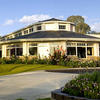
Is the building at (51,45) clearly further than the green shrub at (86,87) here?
Yes

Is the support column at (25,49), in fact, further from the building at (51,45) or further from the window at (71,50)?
the window at (71,50)

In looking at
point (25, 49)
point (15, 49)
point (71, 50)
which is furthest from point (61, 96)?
point (15, 49)

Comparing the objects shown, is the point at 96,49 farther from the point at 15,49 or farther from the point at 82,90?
the point at 82,90

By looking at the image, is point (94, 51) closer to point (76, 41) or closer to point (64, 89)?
point (76, 41)

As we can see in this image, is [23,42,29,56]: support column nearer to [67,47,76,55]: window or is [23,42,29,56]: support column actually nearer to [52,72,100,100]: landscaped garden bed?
[67,47,76,55]: window

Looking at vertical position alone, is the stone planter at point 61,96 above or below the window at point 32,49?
below

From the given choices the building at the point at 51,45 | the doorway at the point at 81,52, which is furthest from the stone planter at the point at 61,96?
the doorway at the point at 81,52

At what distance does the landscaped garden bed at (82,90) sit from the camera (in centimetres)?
534

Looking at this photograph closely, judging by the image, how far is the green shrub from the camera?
5.37 m

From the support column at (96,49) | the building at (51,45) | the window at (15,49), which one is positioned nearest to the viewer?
the building at (51,45)

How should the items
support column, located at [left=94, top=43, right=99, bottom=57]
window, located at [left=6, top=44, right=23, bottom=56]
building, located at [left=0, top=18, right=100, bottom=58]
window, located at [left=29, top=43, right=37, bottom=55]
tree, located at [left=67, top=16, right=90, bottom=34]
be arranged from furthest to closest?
tree, located at [left=67, top=16, right=90, bottom=34] → window, located at [left=6, top=44, right=23, bottom=56] → support column, located at [left=94, top=43, right=99, bottom=57] → window, located at [left=29, top=43, right=37, bottom=55] → building, located at [left=0, top=18, right=100, bottom=58]

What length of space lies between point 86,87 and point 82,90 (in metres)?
0.14

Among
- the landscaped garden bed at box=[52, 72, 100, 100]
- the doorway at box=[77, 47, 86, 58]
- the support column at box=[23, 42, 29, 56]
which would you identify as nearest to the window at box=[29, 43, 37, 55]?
the support column at box=[23, 42, 29, 56]

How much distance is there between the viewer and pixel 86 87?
18.5 ft
